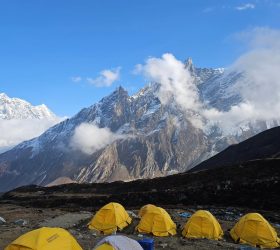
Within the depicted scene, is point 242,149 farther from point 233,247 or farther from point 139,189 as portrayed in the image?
point 233,247

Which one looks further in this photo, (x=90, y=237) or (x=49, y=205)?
(x=49, y=205)

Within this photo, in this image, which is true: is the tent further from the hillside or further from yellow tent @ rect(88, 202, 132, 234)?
the hillside

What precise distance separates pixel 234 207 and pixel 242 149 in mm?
145999

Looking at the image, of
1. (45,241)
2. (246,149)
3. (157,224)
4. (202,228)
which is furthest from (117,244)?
(246,149)

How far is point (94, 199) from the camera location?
227 feet

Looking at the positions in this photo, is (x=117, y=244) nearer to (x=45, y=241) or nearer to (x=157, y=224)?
(x=45, y=241)

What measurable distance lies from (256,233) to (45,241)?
650 inches

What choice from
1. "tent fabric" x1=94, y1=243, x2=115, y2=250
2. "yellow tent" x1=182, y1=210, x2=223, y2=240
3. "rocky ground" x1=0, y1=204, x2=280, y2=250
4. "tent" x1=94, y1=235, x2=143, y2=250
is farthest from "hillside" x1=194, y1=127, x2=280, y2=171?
"tent fabric" x1=94, y1=243, x2=115, y2=250

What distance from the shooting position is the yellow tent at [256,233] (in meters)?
29.9

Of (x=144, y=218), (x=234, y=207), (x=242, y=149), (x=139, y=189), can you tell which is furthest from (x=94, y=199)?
(x=242, y=149)

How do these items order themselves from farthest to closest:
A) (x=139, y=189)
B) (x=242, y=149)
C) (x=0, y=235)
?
(x=242, y=149)
(x=139, y=189)
(x=0, y=235)

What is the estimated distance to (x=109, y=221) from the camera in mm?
34750

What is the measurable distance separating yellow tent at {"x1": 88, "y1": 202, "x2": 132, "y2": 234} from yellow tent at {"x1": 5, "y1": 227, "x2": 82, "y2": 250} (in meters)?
13.4

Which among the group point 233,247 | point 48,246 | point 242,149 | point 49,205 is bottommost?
point 233,247
